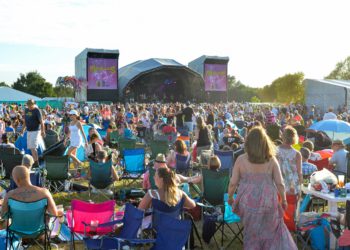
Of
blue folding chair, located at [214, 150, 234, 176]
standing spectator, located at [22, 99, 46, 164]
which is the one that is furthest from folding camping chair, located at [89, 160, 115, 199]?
blue folding chair, located at [214, 150, 234, 176]

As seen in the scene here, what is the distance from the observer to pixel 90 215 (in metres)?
4.34

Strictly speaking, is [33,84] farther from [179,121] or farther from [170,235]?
[170,235]

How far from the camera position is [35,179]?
5.90 metres

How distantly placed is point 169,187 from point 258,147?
3.39ft

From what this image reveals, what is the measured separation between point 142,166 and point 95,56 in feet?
92.9

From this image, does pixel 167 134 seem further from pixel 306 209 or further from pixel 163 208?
pixel 163 208

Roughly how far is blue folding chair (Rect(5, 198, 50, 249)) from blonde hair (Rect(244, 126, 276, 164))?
202 cm

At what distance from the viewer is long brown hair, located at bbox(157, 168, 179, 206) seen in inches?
165

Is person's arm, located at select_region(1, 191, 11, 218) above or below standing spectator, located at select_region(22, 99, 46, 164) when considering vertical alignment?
below

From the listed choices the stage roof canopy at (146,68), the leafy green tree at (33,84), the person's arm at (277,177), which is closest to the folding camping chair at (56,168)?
the person's arm at (277,177)

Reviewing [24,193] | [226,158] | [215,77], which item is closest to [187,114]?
[226,158]

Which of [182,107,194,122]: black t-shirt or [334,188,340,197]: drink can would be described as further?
[182,107,194,122]: black t-shirt

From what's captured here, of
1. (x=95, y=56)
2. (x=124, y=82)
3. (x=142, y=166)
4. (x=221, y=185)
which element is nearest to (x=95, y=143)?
(x=142, y=166)

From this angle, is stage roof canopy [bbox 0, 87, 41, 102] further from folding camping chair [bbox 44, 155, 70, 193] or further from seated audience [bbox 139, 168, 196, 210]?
seated audience [bbox 139, 168, 196, 210]
